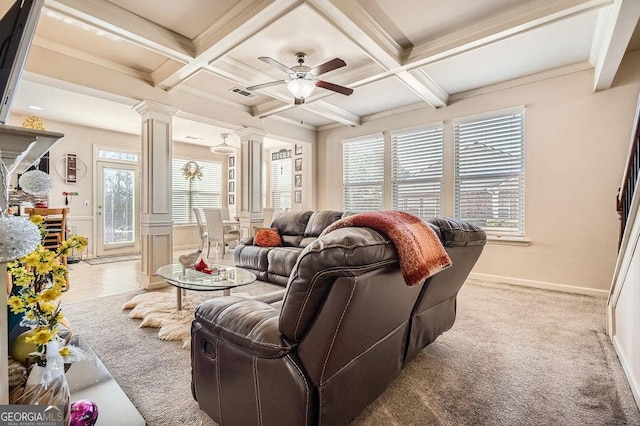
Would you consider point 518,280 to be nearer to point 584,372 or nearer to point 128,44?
point 584,372

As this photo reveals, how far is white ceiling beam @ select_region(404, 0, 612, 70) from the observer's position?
94.8 inches

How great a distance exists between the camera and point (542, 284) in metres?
3.86

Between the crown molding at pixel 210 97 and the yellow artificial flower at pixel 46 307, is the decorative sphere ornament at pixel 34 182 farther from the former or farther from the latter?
the crown molding at pixel 210 97

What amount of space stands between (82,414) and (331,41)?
3244mm

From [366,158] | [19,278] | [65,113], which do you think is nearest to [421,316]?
[19,278]

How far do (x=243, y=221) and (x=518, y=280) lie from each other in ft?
13.7

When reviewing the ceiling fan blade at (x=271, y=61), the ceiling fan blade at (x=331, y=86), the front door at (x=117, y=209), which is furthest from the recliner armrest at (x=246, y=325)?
the front door at (x=117, y=209)

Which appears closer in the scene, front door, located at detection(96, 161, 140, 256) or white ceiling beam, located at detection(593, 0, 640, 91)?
white ceiling beam, located at detection(593, 0, 640, 91)

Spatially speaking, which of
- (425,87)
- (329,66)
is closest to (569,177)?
(425,87)

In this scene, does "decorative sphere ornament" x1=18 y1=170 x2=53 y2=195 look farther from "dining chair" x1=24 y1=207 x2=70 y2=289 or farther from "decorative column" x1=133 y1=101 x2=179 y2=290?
"dining chair" x1=24 y1=207 x2=70 y2=289

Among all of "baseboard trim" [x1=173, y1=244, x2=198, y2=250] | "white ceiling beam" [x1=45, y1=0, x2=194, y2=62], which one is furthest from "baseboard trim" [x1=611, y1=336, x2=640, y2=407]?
"baseboard trim" [x1=173, y1=244, x2=198, y2=250]

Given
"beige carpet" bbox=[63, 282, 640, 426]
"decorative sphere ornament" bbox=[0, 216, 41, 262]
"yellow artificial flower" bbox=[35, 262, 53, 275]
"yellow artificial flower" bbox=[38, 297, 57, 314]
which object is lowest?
"beige carpet" bbox=[63, 282, 640, 426]

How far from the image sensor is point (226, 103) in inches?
187

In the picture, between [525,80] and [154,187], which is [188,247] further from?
[525,80]
